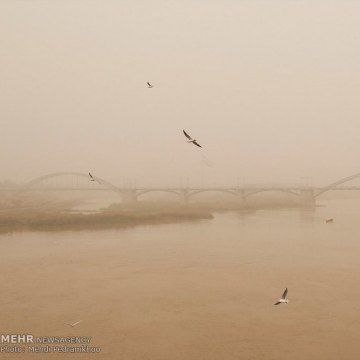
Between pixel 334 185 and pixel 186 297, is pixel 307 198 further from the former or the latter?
pixel 186 297

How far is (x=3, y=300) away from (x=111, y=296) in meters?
3.44

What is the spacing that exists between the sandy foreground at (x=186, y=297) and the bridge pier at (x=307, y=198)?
1737 inches

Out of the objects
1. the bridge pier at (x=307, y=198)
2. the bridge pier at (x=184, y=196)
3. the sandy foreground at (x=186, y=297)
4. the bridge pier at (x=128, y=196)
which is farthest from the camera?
the bridge pier at (x=128, y=196)

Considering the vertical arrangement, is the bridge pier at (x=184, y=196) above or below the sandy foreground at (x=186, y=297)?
above

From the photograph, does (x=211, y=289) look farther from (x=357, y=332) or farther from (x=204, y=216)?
(x=204, y=216)

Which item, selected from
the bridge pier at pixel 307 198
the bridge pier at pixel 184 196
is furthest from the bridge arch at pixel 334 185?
the bridge pier at pixel 184 196

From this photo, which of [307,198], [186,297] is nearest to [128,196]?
[307,198]

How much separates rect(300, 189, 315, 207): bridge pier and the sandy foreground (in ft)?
145

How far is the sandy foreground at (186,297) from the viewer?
31.3 ft

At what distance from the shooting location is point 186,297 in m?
13.5

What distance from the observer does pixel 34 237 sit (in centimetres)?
2783

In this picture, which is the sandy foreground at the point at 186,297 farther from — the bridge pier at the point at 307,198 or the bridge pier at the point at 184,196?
the bridge pier at the point at 307,198

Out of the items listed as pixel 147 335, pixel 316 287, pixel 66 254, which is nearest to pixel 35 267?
pixel 66 254

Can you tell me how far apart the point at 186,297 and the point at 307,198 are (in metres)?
60.1
